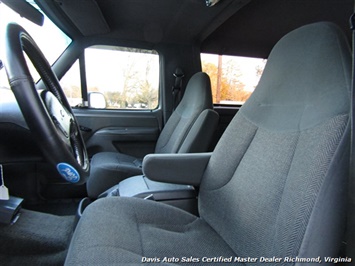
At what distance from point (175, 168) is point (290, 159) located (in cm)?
49

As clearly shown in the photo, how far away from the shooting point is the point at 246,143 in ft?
3.06

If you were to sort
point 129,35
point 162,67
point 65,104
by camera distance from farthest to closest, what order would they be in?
point 162,67 → point 129,35 → point 65,104

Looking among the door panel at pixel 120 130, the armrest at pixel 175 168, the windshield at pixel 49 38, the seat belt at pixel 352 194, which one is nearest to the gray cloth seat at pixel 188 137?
the door panel at pixel 120 130

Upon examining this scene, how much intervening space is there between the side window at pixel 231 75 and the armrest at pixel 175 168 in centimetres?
175

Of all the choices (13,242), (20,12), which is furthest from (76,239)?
(20,12)

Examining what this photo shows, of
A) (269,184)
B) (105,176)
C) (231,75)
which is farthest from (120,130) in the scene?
(269,184)

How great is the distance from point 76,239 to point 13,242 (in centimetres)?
40

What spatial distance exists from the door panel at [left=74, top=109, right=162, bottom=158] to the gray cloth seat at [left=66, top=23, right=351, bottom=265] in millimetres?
1331

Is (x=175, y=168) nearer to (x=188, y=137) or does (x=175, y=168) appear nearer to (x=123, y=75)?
(x=188, y=137)

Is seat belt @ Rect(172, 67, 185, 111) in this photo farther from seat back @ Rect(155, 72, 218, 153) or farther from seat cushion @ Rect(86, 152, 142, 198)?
seat cushion @ Rect(86, 152, 142, 198)

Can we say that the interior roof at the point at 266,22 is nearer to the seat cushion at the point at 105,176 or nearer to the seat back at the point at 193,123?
the seat back at the point at 193,123

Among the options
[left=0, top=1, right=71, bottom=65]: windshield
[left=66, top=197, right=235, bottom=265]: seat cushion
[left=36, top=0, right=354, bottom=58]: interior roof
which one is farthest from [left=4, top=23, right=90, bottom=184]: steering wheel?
[left=36, top=0, right=354, bottom=58]: interior roof

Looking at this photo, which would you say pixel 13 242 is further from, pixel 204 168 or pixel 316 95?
pixel 316 95

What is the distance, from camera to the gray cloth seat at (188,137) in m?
1.58
